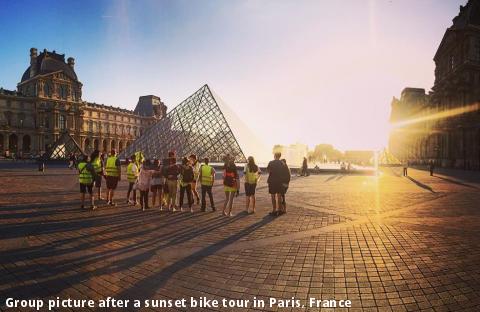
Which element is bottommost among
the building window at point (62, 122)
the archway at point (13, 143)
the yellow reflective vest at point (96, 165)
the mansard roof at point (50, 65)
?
the yellow reflective vest at point (96, 165)

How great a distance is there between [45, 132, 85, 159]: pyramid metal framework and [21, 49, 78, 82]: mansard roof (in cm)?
3871

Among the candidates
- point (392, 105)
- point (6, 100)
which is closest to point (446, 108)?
point (392, 105)

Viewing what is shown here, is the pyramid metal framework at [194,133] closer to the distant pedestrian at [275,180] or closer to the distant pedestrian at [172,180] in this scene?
the distant pedestrian at [172,180]

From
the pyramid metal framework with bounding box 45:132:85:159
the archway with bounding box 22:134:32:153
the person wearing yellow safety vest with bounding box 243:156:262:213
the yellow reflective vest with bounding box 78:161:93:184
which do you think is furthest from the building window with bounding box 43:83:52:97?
the person wearing yellow safety vest with bounding box 243:156:262:213

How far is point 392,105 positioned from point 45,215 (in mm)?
106109

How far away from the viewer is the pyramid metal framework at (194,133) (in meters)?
31.9

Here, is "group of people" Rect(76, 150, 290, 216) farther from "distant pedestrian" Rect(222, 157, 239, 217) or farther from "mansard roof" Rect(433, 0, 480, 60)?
"mansard roof" Rect(433, 0, 480, 60)

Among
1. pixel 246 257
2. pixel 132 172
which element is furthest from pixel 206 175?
pixel 246 257

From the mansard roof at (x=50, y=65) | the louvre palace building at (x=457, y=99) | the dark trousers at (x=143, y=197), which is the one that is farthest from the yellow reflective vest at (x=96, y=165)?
the mansard roof at (x=50, y=65)

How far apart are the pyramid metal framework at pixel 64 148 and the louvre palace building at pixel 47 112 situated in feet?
74.3

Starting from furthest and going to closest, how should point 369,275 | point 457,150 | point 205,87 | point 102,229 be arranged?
point 457,150 < point 205,87 < point 102,229 < point 369,275

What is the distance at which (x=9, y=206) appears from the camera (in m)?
9.09

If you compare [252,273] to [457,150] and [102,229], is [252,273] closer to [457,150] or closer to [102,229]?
[102,229]

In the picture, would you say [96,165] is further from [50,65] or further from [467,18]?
[50,65]
